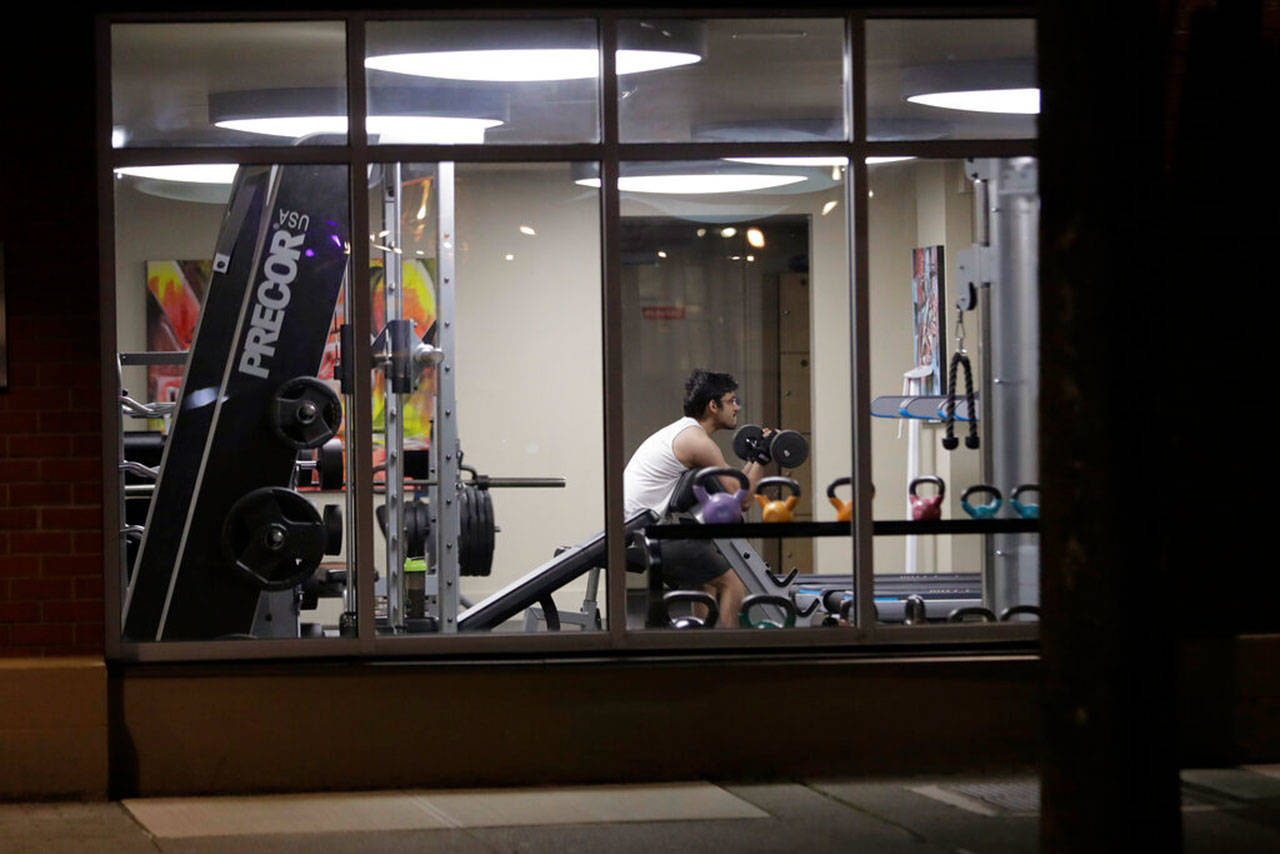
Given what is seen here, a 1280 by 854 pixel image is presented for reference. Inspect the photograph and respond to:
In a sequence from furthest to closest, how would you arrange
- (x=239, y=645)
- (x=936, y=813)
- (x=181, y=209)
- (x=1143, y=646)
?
(x=181, y=209) → (x=239, y=645) → (x=936, y=813) → (x=1143, y=646)

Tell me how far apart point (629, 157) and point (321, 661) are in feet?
7.98

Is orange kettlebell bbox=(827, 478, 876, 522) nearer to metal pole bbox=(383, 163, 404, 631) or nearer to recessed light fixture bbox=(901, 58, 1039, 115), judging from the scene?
recessed light fixture bbox=(901, 58, 1039, 115)

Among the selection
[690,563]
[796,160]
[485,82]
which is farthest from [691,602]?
[485,82]

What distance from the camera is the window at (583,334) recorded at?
7199 mm

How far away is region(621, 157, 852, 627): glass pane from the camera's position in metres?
7.49

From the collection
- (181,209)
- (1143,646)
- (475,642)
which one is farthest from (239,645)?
(1143,646)

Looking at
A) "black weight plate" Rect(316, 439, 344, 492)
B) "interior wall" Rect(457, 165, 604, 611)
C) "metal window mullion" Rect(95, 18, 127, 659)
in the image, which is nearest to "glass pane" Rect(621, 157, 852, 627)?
"interior wall" Rect(457, 165, 604, 611)

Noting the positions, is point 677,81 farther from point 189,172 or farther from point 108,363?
point 108,363

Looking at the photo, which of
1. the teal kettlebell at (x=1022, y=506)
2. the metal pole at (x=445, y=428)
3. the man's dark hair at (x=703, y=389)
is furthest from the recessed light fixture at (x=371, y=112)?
the teal kettlebell at (x=1022, y=506)

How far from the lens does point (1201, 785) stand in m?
7.09

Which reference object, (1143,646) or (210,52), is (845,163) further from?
(1143,646)

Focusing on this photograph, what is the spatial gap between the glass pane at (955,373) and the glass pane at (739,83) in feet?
1.32

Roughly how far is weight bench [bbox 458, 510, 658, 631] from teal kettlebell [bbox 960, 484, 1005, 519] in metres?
1.38

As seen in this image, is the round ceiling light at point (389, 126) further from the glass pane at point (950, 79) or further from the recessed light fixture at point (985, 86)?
the recessed light fixture at point (985, 86)
